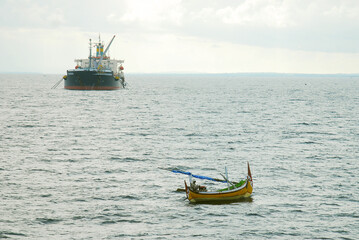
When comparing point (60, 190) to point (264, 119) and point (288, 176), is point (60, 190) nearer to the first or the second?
point (288, 176)

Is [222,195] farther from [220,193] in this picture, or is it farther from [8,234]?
→ [8,234]

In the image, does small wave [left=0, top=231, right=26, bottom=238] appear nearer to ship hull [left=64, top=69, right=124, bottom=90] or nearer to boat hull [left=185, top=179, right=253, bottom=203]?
boat hull [left=185, top=179, right=253, bottom=203]

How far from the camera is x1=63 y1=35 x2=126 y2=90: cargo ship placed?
142875 millimetres

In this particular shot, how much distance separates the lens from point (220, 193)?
32562 millimetres

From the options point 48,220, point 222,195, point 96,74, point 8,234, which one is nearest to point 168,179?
point 222,195

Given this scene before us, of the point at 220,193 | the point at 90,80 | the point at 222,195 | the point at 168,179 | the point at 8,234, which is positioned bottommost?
the point at 8,234

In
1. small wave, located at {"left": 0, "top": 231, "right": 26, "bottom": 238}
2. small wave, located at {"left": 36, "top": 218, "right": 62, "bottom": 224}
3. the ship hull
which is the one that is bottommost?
small wave, located at {"left": 0, "top": 231, "right": 26, "bottom": 238}

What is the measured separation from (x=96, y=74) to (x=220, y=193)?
115m

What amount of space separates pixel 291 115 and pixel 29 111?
180 ft

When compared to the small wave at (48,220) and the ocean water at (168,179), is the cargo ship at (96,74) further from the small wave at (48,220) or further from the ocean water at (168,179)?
the small wave at (48,220)

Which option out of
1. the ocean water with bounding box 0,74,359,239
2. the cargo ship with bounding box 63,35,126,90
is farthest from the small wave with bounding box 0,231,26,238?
the cargo ship with bounding box 63,35,126,90

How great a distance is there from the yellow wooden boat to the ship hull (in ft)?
367

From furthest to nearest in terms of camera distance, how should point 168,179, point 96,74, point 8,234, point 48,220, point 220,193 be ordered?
point 96,74
point 168,179
point 220,193
point 48,220
point 8,234

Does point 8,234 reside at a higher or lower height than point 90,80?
lower
